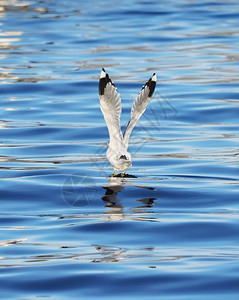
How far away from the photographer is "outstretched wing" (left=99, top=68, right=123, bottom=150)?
11.1 metres

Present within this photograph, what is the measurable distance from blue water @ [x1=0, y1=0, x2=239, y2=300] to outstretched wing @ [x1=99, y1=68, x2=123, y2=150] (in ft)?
3.29

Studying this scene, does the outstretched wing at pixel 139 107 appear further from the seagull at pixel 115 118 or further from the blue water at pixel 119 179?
the blue water at pixel 119 179

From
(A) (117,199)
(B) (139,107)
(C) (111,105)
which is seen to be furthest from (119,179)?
(C) (111,105)

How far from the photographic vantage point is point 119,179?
1383 centimetres

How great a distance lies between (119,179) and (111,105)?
2.72 m

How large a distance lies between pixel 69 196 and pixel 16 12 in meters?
28.5

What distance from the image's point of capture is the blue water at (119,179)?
353 inches

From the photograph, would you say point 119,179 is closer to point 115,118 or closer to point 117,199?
point 117,199

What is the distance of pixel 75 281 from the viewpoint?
28.8ft

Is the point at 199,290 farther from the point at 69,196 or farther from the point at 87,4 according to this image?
the point at 87,4

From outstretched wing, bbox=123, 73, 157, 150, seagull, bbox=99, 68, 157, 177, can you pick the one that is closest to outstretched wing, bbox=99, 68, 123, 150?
seagull, bbox=99, 68, 157, 177

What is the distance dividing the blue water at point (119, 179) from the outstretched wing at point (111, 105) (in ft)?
3.29

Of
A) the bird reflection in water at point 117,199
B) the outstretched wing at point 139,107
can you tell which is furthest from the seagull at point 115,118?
the bird reflection in water at point 117,199

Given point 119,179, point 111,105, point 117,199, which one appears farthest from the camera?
point 119,179
